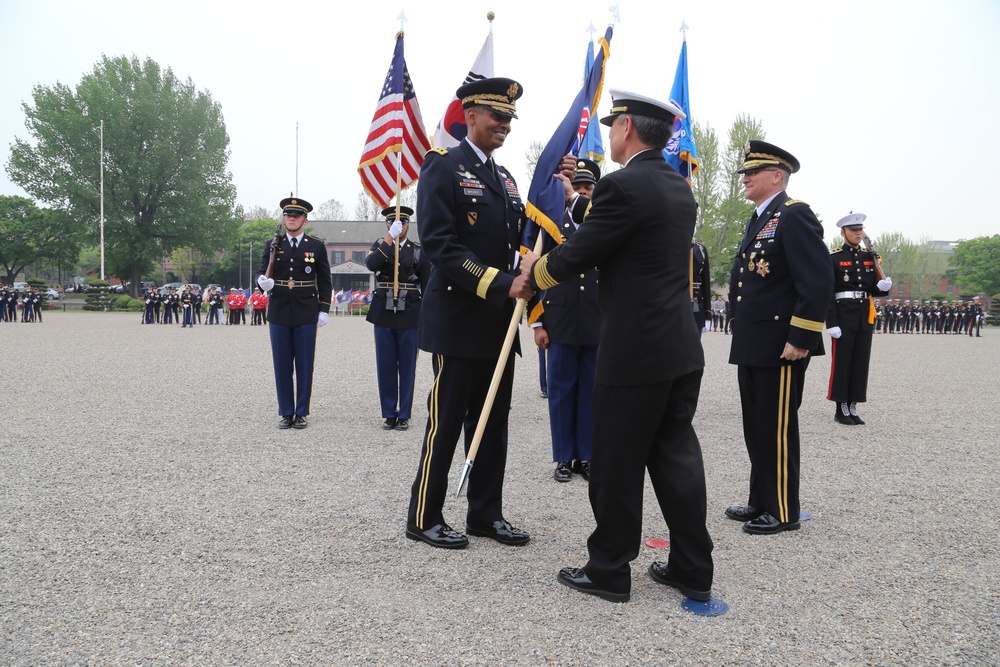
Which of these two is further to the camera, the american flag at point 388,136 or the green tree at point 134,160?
the green tree at point 134,160

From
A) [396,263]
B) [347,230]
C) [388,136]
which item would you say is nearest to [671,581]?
[396,263]

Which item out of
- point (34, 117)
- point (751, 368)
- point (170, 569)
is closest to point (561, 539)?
point (751, 368)

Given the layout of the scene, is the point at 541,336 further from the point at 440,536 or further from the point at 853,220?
the point at 853,220

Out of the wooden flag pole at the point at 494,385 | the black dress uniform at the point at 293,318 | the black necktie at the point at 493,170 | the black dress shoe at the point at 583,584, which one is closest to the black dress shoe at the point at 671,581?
the black dress shoe at the point at 583,584

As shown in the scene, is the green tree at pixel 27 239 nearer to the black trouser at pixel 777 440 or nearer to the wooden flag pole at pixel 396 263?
the wooden flag pole at pixel 396 263

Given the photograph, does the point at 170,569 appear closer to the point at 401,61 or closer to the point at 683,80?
the point at 401,61

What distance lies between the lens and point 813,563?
3.87m

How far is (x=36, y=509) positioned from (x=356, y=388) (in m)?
6.23

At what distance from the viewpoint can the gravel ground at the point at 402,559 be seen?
2865 mm

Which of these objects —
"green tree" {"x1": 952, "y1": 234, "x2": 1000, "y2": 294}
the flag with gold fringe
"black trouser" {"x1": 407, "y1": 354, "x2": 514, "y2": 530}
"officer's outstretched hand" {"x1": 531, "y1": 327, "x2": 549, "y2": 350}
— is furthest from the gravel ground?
"green tree" {"x1": 952, "y1": 234, "x2": 1000, "y2": 294}

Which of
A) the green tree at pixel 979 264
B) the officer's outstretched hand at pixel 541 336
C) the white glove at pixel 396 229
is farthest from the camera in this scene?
the green tree at pixel 979 264

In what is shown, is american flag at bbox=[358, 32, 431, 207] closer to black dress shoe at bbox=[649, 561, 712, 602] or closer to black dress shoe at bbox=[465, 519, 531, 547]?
black dress shoe at bbox=[465, 519, 531, 547]

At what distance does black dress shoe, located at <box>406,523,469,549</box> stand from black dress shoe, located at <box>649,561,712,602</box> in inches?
40.8

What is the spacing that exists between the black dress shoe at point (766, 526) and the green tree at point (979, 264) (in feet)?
322
